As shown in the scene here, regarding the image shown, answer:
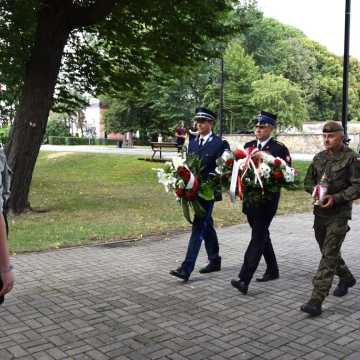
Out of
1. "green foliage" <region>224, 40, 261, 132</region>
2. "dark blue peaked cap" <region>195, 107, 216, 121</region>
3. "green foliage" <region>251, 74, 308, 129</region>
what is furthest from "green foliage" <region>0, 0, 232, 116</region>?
"green foliage" <region>224, 40, 261, 132</region>

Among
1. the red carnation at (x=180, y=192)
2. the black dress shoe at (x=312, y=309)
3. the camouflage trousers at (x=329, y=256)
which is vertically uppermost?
the red carnation at (x=180, y=192)

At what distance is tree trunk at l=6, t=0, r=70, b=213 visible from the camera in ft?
38.5

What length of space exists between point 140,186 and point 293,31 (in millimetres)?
63070

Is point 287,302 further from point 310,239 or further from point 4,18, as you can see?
point 4,18

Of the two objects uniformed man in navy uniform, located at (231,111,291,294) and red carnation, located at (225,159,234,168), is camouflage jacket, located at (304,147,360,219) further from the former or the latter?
red carnation, located at (225,159,234,168)

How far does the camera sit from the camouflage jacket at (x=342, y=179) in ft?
17.5

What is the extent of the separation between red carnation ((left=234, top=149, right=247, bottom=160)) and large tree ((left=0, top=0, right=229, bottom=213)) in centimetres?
689

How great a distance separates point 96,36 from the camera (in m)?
14.5

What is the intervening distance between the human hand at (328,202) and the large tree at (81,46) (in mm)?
7867

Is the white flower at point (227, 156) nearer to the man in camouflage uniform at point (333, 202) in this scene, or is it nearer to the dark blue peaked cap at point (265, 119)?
the dark blue peaked cap at point (265, 119)

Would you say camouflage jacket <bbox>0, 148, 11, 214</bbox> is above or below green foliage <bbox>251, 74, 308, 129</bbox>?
below

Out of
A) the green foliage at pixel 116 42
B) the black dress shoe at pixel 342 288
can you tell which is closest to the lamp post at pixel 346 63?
the green foliage at pixel 116 42

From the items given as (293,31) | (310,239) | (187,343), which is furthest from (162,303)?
(293,31)

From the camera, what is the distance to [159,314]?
17.5 ft
